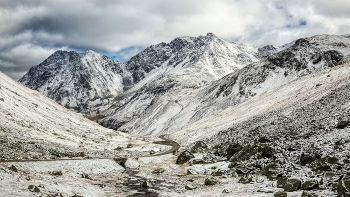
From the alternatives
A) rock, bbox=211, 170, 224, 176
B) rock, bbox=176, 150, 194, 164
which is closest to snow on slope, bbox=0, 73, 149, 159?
rock, bbox=176, 150, 194, 164

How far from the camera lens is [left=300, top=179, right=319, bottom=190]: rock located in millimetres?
24314

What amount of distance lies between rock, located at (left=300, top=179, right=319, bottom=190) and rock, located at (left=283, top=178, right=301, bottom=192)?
0.42 metres

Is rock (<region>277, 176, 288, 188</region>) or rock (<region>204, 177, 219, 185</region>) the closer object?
rock (<region>277, 176, 288, 188</region>)

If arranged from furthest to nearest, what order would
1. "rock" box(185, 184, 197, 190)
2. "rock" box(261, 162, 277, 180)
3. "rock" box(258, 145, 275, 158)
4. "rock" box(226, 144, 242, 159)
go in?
1. "rock" box(226, 144, 242, 159)
2. "rock" box(258, 145, 275, 158)
3. "rock" box(185, 184, 197, 190)
4. "rock" box(261, 162, 277, 180)

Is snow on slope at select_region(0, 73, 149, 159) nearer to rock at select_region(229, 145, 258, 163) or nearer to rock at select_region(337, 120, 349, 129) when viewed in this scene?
rock at select_region(229, 145, 258, 163)

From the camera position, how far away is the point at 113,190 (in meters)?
33.2

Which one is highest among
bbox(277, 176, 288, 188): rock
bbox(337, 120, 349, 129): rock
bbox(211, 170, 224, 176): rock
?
bbox(337, 120, 349, 129): rock

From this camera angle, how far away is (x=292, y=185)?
25.8 meters

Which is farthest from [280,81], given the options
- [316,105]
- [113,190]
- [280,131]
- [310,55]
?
[113,190]

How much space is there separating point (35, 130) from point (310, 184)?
6324 centimetres

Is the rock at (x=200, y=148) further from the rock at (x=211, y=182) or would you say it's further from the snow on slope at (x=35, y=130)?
the snow on slope at (x=35, y=130)

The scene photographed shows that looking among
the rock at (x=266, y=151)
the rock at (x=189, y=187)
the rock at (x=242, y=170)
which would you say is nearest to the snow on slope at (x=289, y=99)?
the rock at (x=266, y=151)

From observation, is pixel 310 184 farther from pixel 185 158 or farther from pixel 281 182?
pixel 185 158

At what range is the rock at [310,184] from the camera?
79.8ft
